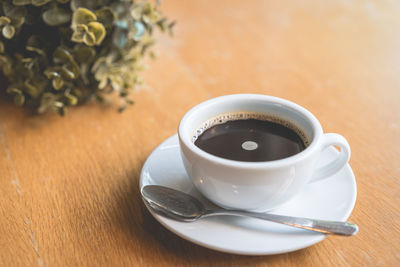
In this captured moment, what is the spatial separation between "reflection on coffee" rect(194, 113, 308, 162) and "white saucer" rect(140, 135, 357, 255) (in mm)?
71

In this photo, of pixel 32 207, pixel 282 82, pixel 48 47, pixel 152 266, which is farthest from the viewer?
pixel 282 82

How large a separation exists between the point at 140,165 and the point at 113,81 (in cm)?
23

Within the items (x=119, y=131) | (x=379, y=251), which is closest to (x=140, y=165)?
(x=119, y=131)

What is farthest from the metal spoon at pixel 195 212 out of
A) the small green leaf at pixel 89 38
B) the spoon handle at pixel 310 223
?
the small green leaf at pixel 89 38

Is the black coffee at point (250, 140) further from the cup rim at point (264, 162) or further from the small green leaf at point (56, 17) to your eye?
the small green leaf at point (56, 17)

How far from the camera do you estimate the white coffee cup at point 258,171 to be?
0.49 metres

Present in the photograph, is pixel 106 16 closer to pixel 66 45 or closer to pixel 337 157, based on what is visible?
pixel 66 45

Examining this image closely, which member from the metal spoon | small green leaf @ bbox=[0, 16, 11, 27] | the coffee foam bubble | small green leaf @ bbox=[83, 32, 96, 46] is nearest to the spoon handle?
the metal spoon

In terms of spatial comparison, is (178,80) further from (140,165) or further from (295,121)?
(295,121)

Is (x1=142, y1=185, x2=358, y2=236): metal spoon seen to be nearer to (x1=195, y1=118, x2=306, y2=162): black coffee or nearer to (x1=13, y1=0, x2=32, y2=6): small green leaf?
(x1=195, y1=118, x2=306, y2=162): black coffee

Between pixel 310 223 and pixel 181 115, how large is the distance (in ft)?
1.35

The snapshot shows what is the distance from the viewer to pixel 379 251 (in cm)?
52

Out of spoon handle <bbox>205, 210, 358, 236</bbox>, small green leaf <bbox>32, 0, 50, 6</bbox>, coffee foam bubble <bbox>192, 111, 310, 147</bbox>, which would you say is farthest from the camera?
small green leaf <bbox>32, 0, 50, 6</bbox>

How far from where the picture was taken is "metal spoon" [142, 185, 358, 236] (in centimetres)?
49
